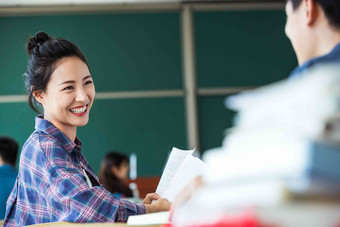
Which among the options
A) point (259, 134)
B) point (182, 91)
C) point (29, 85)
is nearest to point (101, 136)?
point (182, 91)

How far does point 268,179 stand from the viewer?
→ 0.48 meters

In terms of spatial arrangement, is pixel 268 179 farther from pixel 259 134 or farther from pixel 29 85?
pixel 29 85

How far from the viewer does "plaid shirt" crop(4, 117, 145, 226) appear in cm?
128

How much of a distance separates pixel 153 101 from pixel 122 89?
0.41 meters

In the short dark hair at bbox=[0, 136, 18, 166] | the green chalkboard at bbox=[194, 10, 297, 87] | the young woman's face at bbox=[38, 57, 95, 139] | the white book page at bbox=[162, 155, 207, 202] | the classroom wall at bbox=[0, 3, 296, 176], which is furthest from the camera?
the green chalkboard at bbox=[194, 10, 297, 87]

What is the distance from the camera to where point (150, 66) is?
244 inches

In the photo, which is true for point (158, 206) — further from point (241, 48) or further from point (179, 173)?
point (241, 48)

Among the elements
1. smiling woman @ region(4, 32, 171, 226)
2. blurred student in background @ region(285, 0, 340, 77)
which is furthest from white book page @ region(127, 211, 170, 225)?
blurred student in background @ region(285, 0, 340, 77)

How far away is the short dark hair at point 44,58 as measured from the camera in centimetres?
162

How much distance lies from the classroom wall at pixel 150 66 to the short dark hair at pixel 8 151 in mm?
1972

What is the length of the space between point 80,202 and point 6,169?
2523 mm

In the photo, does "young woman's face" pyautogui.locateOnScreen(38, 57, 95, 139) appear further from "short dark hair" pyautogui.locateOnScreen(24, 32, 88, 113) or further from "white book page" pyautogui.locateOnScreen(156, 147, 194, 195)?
"white book page" pyautogui.locateOnScreen(156, 147, 194, 195)

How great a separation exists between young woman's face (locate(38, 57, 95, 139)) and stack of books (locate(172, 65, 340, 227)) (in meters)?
1.07

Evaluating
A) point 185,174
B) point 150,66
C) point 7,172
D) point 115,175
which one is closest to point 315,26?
point 185,174
